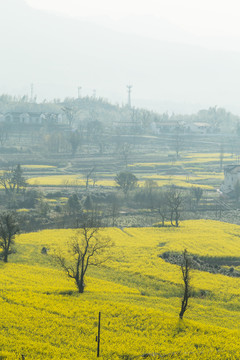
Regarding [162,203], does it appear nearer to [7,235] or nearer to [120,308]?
[7,235]

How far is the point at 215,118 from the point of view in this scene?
198 m

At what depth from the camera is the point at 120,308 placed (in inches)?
1371

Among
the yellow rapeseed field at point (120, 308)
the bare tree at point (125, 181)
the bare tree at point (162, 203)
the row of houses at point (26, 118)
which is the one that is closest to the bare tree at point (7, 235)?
the yellow rapeseed field at point (120, 308)

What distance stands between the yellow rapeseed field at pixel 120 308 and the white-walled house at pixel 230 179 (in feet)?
130

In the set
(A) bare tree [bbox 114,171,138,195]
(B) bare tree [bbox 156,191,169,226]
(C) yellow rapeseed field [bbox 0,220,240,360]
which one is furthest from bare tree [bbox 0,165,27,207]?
(C) yellow rapeseed field [bbox 0,220,240,360]

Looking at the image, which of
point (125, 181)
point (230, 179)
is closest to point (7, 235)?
point (125, 181)

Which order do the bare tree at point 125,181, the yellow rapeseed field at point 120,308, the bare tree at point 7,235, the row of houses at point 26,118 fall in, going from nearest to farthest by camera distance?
1. the yellow rapeseed field at point 120,308
2. the bare tree at point 7,235
3. the bare tree at point 125,181
4. the row of houses at point 26,118

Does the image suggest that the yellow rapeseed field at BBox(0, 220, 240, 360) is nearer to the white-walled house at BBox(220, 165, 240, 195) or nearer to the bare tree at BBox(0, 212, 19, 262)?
the bare tree at BBox(0, 212, 19, 262)

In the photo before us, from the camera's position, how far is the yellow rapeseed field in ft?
93.1

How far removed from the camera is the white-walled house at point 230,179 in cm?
9538

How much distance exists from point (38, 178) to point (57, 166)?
48.6 feet

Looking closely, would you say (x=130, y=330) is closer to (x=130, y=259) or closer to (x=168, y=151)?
(x=130, y=259)

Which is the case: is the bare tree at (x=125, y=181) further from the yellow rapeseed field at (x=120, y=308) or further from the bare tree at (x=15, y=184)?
the yellow rapeseed field at (x=120, y=308)

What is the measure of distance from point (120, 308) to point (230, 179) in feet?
214
